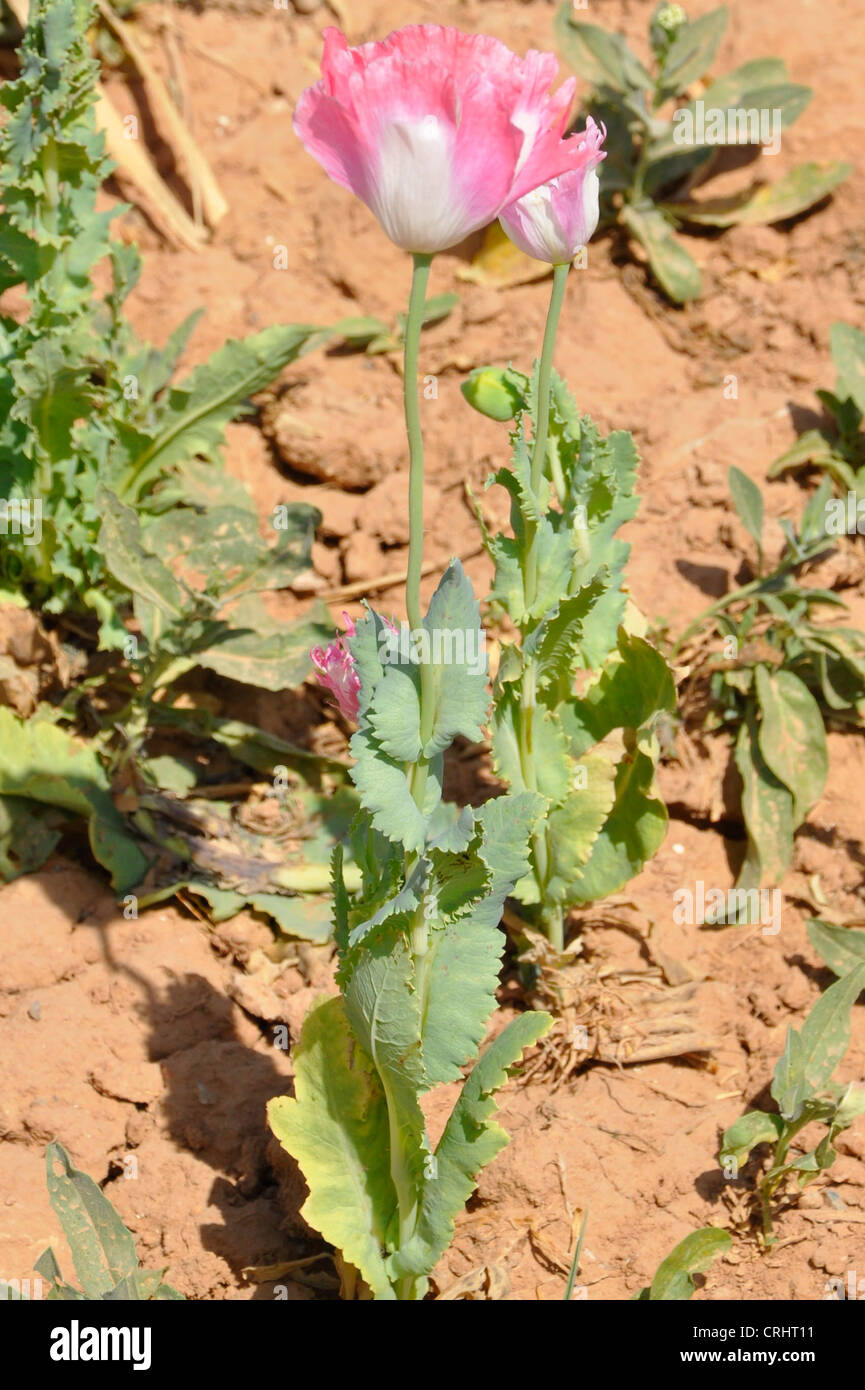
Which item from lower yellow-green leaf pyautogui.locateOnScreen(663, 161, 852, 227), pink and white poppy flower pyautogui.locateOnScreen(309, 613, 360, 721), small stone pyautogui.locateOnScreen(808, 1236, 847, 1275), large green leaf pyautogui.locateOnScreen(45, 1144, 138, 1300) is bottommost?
small stone pyautogui.locateOnScreen(808, 1236, 847, 1275)

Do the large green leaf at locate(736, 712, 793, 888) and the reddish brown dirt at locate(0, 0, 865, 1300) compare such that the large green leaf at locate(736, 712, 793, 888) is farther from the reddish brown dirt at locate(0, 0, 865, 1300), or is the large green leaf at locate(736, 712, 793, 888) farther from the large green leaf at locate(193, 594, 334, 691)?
the large green leaf at locate(193, 594, 334, 691)

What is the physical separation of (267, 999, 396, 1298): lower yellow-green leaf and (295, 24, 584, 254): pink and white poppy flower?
49.4 inches

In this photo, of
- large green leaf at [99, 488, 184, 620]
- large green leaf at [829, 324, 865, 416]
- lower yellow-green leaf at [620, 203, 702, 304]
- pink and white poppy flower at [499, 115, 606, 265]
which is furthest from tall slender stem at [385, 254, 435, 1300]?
lower yellow-green leaf at [620, 203, 702, 304]

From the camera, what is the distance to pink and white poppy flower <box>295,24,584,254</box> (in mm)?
1646

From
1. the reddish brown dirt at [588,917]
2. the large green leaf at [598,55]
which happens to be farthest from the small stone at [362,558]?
the large green leaf at [598,55]

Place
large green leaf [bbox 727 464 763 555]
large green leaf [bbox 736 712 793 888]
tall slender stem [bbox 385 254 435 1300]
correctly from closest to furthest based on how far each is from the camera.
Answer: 1. tall slender stem [bbox 385 254 435 1300]
2. large green leaf [bbox 736 712 793 888]
3. large green leaf [bbox 727 464 763 555]

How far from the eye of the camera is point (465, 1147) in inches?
86.2

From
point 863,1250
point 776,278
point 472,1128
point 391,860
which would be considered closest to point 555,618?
point 391,860

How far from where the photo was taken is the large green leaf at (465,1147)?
2129 millimetres

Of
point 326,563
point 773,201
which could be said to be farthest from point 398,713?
point 773,201

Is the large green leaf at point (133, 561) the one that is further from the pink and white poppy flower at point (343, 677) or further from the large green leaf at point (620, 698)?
the pink and white poppy flower at point (343, 677)

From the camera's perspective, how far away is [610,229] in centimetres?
463

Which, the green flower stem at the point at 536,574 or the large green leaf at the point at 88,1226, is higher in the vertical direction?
the green flower stem at the point at 536,574

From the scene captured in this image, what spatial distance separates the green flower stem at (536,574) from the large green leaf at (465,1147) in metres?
0.65
